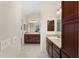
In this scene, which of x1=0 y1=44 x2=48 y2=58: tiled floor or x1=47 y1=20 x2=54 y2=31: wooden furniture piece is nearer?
x1=0 y1=44 x2=48 y2=58: tiled floor

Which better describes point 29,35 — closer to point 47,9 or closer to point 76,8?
point 47,9

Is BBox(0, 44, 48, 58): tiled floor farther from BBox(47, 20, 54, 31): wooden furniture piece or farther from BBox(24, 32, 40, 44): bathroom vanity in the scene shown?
BBox(24, 32, 40, 44): bathroom vanity

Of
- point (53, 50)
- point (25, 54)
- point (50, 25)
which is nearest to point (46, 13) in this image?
point (50, 25)

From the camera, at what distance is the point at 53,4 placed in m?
7.46

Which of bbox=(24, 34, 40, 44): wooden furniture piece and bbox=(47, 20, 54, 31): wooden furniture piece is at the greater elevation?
bbox=(47, 20, 54, 31): wooden furniture piece

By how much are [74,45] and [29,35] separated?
32.5ft

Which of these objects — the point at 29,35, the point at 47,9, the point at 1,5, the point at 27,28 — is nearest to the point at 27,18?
the point at 27,28

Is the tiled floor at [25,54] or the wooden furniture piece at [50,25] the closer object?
the tiled floor at [25,54]

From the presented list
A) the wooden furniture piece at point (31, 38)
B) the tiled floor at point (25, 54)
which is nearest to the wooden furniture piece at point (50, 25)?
the tiled floor at point (25, 54)

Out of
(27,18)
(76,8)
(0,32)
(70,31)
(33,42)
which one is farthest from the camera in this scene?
(27,18)

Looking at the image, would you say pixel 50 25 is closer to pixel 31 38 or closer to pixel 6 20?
pixel 31 38

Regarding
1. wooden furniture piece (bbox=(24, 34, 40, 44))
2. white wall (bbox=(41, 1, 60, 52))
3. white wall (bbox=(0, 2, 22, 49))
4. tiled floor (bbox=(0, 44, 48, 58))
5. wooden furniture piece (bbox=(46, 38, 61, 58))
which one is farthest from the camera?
wooden furniture piece (bbox=(24, 34, 40, 44))

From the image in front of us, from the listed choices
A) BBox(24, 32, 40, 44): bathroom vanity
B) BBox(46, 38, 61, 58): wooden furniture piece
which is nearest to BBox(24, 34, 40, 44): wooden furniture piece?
BBox(24, 32, 40, 44): bathroom vanity

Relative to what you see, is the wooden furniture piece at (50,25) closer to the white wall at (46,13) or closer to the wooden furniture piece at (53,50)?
the white wall at (46,13)
